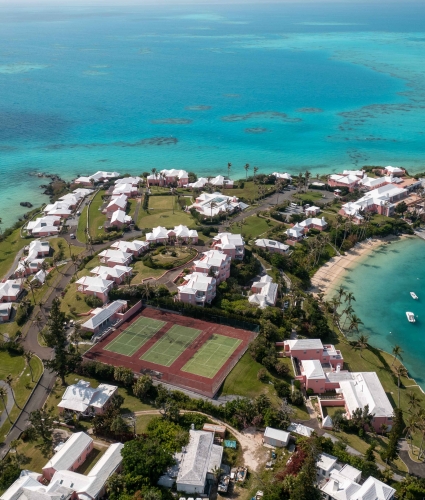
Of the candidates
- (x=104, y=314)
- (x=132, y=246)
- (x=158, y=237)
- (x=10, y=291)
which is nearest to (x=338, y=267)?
(x=158, y=237)

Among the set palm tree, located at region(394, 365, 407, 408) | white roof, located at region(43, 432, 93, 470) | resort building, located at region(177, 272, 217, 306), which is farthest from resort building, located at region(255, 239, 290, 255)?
white roof, located at region(43, 432, 93, 470)

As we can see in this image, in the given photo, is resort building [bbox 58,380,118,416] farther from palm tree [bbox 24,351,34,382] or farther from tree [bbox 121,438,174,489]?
tree [bbox 121,438,174,489]

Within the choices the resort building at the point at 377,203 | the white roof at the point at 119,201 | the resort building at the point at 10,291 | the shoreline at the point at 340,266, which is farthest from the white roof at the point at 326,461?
the white roof at the point at 119,201

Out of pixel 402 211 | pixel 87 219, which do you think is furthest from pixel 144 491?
pixel 402 211

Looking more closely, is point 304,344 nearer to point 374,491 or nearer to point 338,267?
point 374,491

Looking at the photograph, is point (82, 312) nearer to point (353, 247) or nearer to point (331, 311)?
point (331, 311)

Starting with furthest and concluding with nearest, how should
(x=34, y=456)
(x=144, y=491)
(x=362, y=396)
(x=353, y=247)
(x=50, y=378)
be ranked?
(x=353, y=247), (x=50, y=378), (x=362, y=396), (x=34, y=456), (x=144, y=491)
